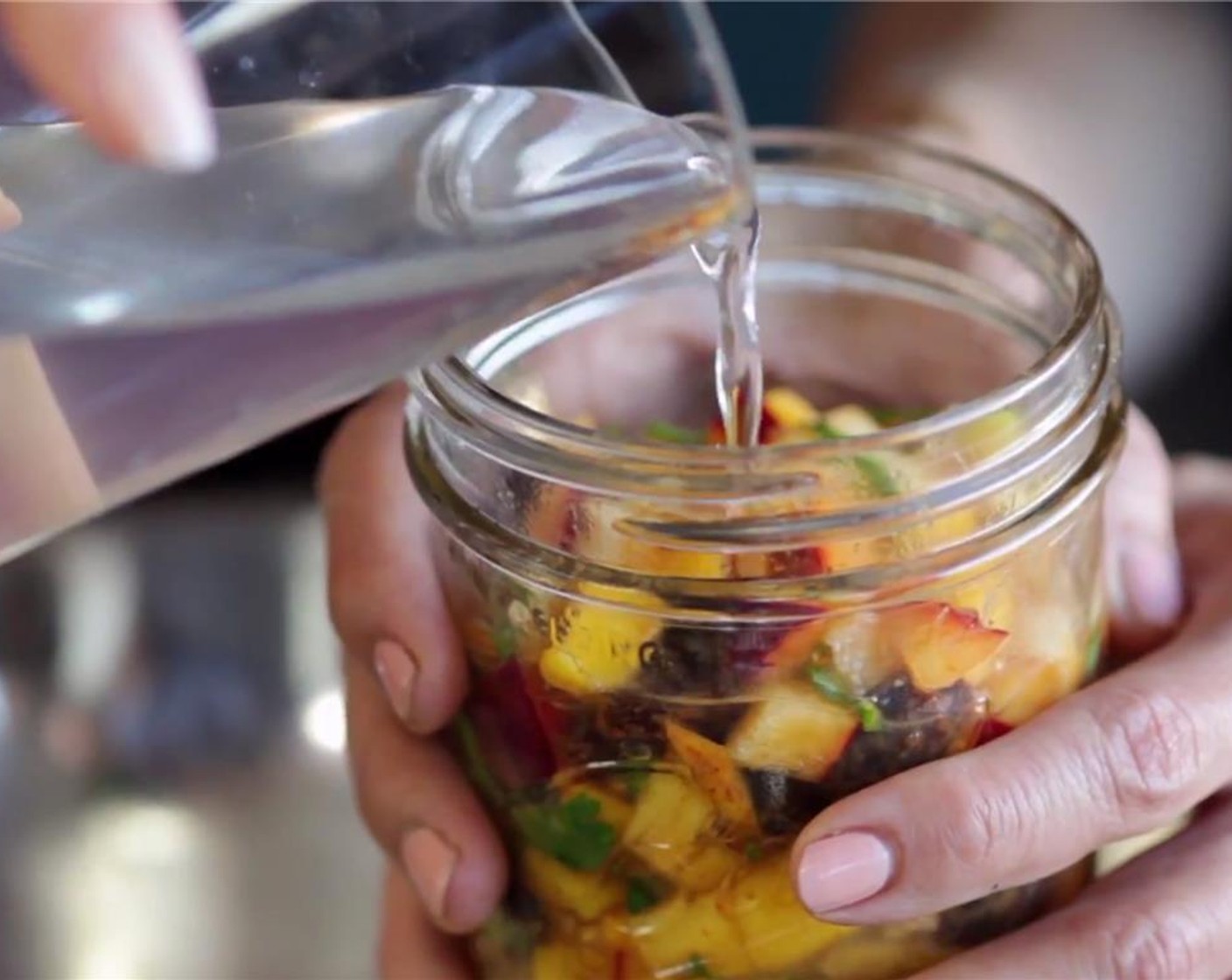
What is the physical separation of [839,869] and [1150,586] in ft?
0.69

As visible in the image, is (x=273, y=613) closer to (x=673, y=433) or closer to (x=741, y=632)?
(x=673, y=433)

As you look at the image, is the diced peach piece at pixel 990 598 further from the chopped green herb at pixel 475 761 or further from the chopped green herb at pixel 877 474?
the chopped green herb at pixel 475 761

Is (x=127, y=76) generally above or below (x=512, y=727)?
above

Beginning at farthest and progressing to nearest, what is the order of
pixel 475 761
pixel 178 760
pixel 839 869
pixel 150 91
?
pixel 178 760 → pixel 475 761 → pixel 839 869 → pixel 150 91

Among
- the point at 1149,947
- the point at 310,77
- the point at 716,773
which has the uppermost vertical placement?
the point at 310,77

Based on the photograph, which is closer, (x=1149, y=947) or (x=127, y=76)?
(x=127, y=76)

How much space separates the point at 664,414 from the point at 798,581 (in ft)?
0.72

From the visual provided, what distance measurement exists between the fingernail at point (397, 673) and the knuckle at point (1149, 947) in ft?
0.73

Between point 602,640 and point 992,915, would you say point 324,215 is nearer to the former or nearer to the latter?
point 602,640

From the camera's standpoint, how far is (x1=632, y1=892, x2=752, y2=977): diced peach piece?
459mm

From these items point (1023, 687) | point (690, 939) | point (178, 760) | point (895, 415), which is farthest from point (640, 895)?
point (178, 760)

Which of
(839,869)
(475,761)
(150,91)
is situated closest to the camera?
(150,91)

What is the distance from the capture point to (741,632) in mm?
443

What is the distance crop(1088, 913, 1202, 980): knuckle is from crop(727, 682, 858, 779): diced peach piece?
0.40ft
